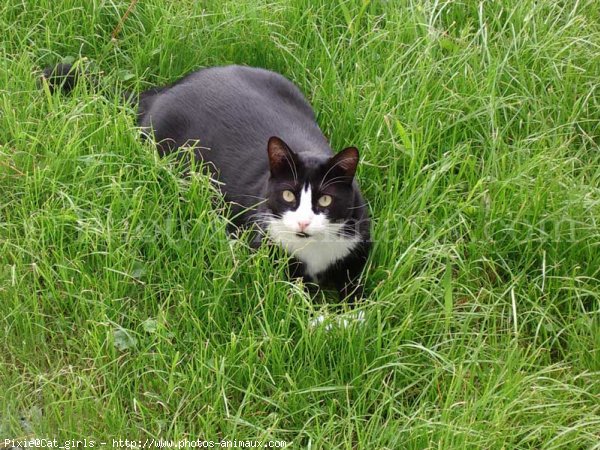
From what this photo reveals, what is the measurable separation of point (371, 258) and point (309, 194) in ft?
1.23

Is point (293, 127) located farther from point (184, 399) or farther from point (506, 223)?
point (184, 399)

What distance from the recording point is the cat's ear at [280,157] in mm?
3178

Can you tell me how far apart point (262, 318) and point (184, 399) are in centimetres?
44

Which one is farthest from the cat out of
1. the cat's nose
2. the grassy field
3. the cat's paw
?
the cat's paw

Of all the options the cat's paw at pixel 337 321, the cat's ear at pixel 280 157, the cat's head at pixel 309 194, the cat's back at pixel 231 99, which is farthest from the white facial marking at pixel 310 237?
the cat's back at pixel 231 99

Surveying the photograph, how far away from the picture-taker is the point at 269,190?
3.31 m

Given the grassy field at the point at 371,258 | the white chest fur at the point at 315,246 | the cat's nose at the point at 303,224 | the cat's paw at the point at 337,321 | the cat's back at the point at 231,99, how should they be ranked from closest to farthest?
the grassy field at the point at 371,258 → the cat's paw at the point at 337,321 → the cat's nose at the point at 303,224 → the white chest fur at the point at 315,246 → the cat's back at the point at 231,99

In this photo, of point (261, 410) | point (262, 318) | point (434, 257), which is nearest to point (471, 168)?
point (434, 257)

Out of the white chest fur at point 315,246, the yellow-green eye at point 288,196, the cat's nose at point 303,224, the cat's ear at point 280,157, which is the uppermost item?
the cat's ear at point 280,157

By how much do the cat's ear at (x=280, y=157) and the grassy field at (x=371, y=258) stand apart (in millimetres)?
304

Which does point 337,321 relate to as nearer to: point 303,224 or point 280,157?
point 303,224

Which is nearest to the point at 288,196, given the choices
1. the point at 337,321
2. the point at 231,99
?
the point at 337,321

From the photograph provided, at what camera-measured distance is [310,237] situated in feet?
10.6

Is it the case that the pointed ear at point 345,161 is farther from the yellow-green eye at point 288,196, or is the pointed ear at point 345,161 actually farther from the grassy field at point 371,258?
the grassy field at point 371,258
